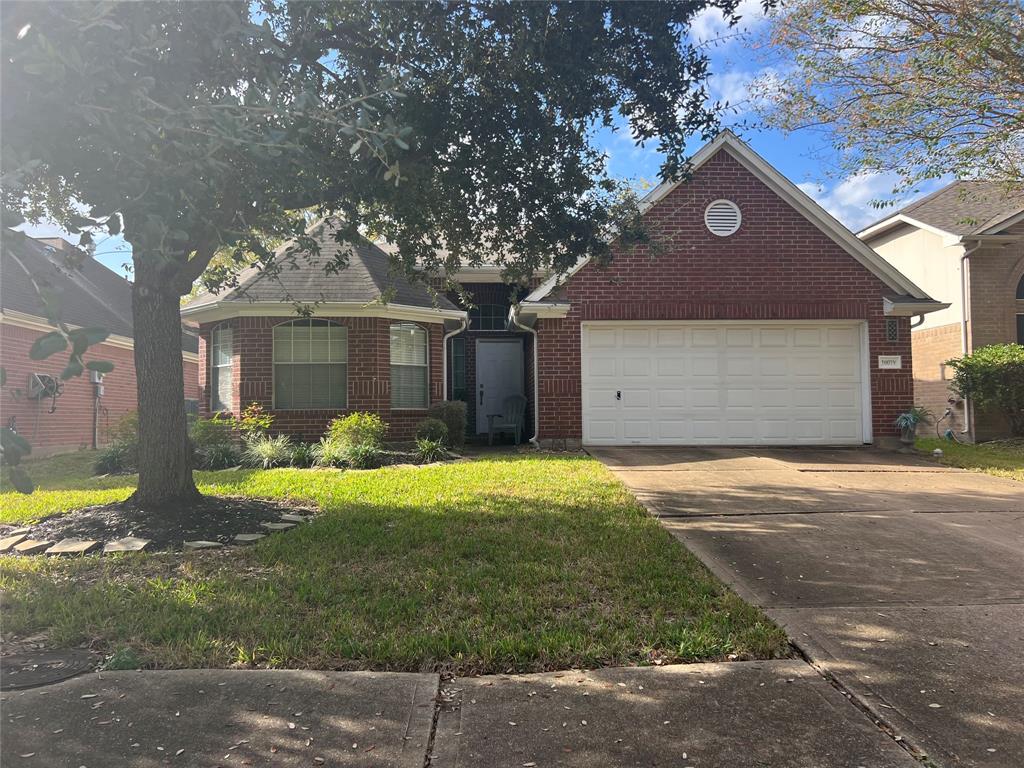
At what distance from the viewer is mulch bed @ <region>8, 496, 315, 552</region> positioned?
5293mm

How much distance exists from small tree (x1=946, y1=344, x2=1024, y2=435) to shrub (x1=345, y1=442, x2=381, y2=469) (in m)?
11.6

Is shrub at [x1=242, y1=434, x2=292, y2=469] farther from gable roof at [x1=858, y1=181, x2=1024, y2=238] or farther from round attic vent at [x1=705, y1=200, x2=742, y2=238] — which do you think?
gable roof at [x1=858, y1=181, x2=1024, y2=238]

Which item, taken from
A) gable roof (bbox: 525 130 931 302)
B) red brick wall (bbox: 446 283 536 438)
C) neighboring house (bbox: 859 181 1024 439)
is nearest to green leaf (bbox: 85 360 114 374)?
gable roof (bbox: 525 130 931 302)

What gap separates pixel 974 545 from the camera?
5184mm

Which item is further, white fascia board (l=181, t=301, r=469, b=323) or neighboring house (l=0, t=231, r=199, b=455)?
neighboring house (l=0, t=231, r=199, b=455)

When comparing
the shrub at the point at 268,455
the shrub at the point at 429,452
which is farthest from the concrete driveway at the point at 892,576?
the shrub at the point at 268,455

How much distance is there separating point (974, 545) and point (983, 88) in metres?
7.09

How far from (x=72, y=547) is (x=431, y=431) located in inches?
263

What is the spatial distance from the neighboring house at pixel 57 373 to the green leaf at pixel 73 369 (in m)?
8.98

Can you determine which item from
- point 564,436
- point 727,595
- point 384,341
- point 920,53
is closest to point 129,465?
point 384,341

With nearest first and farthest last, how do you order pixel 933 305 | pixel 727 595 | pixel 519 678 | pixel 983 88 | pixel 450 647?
pixel 519 678, pixel 450 647, pixel 727 595, pixel 983 88, pixel 933 305

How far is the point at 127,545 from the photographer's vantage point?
5.04m

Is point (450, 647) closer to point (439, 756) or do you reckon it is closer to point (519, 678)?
point (519, 678)

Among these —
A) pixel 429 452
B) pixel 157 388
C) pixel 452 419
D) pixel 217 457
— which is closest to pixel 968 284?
pixel 452 419
